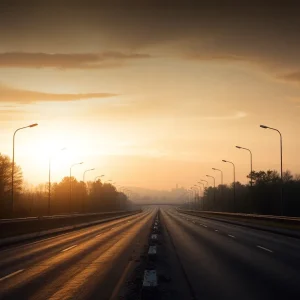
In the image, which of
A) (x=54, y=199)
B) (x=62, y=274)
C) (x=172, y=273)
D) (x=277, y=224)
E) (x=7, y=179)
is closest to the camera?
(x=172, y=273)

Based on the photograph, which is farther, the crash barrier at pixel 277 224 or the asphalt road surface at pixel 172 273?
the crash barrier at pixel 277 224

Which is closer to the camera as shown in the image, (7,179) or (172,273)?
(172,273)

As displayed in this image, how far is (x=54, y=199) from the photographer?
140250mm

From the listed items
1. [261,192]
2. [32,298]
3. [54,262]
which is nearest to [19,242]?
[54,262]

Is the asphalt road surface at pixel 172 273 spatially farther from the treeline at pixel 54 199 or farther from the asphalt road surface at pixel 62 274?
the treeline at pixel 54 199

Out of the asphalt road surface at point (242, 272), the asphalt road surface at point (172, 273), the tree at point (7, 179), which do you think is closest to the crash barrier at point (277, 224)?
the asphalt road surface at point (242, 272)

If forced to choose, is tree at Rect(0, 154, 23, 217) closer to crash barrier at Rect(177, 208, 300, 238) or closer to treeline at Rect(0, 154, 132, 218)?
treeline at Rect(0, 154, 132, 218)

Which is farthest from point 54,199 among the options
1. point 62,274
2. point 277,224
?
point 62,274

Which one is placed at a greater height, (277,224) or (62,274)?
(62,274)

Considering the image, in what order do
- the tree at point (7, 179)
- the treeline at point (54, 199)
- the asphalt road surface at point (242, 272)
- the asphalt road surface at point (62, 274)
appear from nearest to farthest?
the asphalt road surface at point (242, 272) < the asphalt road surface at point (62, 274) < the treeline at point (54, 199) < the tree at point (7, 179)

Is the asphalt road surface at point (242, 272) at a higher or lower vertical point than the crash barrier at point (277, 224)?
higher

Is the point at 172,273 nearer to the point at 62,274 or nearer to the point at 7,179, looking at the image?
the point at 62,274

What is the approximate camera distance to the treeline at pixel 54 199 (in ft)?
236

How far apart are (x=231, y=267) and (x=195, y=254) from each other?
491 centimetres
